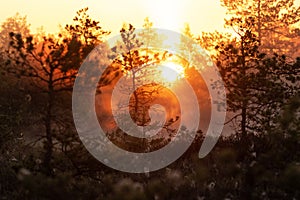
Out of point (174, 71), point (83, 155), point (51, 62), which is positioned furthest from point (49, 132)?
point (174, 71)

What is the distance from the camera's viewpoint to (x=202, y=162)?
14258 millimetres

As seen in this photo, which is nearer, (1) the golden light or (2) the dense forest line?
(2) the dense forest line

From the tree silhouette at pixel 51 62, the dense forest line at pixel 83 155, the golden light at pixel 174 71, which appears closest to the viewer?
the dense forest line at pixel 83 155

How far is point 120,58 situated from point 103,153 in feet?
24.8

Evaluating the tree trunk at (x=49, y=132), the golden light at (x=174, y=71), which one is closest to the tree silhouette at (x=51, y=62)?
the tree trunk at (x=49, y=132)

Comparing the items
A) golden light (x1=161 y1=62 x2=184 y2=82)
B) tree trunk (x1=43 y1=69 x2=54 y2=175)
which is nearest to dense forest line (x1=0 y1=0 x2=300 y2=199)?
tree trunk (x1=43 y1=69 x2=54 y2=175)

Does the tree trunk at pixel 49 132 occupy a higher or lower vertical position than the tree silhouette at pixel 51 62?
lower

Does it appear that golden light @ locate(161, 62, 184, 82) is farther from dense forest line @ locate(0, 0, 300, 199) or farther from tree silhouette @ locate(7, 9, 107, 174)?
tree silhouette @ locate(7, 9, 107, 174)

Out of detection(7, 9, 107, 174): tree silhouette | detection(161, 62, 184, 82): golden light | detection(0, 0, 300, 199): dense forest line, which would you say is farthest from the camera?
detection(161, 62, 184, 82): golden light

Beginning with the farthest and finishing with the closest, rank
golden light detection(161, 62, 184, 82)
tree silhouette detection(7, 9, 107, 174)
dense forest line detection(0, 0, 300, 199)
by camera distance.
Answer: golden light detection(161, 62, 184, 82)
tree silhouette detection(7, 9, 107, 174)
dense forest line detection(0, 0, 300, 199)

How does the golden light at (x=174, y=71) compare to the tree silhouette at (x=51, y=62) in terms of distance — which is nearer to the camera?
the tree silhouette at (x=51, y=62)

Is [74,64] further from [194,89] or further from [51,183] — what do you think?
[194,89]

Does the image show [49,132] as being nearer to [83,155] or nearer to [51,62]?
[83,155]

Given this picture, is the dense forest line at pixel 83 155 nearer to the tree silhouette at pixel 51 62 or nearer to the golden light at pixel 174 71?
the tree silhouette at pixel 51 62
